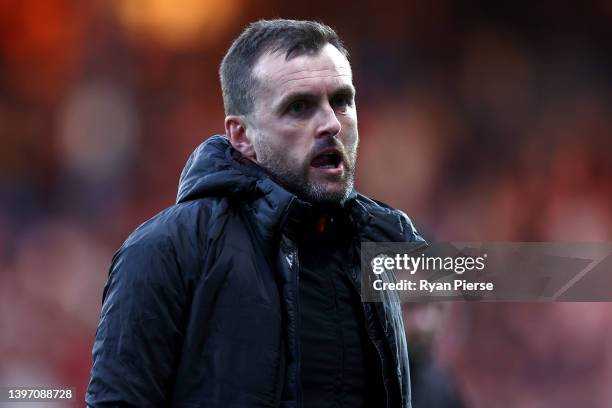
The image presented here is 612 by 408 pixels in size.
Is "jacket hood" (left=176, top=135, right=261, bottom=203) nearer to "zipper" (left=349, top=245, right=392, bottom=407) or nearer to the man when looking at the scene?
the man

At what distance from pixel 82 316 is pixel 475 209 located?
5.85 ft

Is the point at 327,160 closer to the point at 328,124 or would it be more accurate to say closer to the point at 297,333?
the point at 328,124

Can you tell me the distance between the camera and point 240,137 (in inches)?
51.1

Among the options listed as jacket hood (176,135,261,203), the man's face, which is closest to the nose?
the man's face

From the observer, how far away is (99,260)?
390 cm

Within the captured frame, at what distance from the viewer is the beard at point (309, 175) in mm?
1228

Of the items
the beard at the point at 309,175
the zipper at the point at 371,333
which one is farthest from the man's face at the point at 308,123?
the zipper at the point at 371,333

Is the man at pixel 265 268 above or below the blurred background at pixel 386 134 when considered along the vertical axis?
below

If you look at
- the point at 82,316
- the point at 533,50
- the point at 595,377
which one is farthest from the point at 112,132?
the point at 595,377

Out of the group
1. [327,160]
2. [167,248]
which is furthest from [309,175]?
[167,248]

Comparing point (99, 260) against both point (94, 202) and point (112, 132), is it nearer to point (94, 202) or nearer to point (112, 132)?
point (94, 202)

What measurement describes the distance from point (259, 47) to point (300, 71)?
83 mm

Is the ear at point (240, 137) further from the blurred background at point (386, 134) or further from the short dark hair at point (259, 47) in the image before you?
the blurred background at point (386, 134)

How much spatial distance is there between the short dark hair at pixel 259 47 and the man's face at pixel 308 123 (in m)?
0.01
